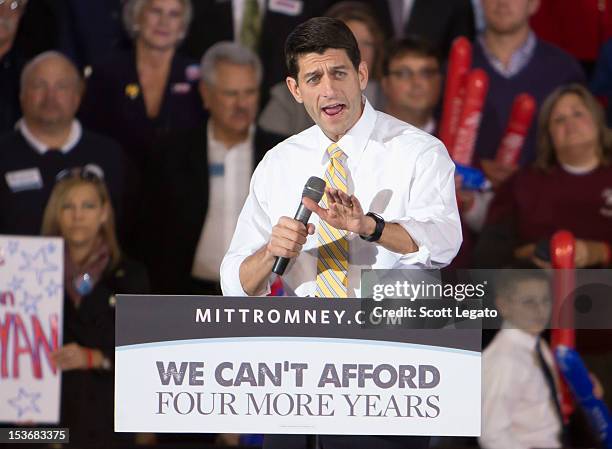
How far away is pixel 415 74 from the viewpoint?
3625 mm

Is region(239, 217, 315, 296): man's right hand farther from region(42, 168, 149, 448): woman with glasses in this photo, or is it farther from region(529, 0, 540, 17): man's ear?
region(529, 0, 540, 17): man's ear

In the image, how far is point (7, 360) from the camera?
3725 mm

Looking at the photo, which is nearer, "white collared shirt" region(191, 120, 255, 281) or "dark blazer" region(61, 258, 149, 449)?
"white collared shirt" region(191, 120, 255, 281)

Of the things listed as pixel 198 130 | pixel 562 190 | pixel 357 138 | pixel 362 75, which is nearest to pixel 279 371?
pixel 357 138

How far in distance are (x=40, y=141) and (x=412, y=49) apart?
4.62ft

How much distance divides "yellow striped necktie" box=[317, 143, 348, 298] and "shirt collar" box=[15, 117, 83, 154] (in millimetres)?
1366

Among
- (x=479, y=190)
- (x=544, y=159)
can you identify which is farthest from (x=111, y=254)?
(x=544, y=159)

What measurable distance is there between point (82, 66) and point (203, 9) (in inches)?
19.8

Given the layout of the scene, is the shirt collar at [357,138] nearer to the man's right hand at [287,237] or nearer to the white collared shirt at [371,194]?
the white collared shirt at [371,194]

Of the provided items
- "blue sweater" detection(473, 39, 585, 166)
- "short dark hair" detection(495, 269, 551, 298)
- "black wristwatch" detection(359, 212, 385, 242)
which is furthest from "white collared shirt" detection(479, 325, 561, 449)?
"black wristwatch" detection(359, 212, 385, 242)

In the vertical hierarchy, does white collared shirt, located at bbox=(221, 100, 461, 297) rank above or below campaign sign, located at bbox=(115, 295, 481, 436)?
above

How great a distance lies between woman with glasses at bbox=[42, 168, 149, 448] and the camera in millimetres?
3658

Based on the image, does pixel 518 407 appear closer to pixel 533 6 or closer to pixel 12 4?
pixel 533 6

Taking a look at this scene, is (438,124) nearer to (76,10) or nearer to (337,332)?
(337,332)
